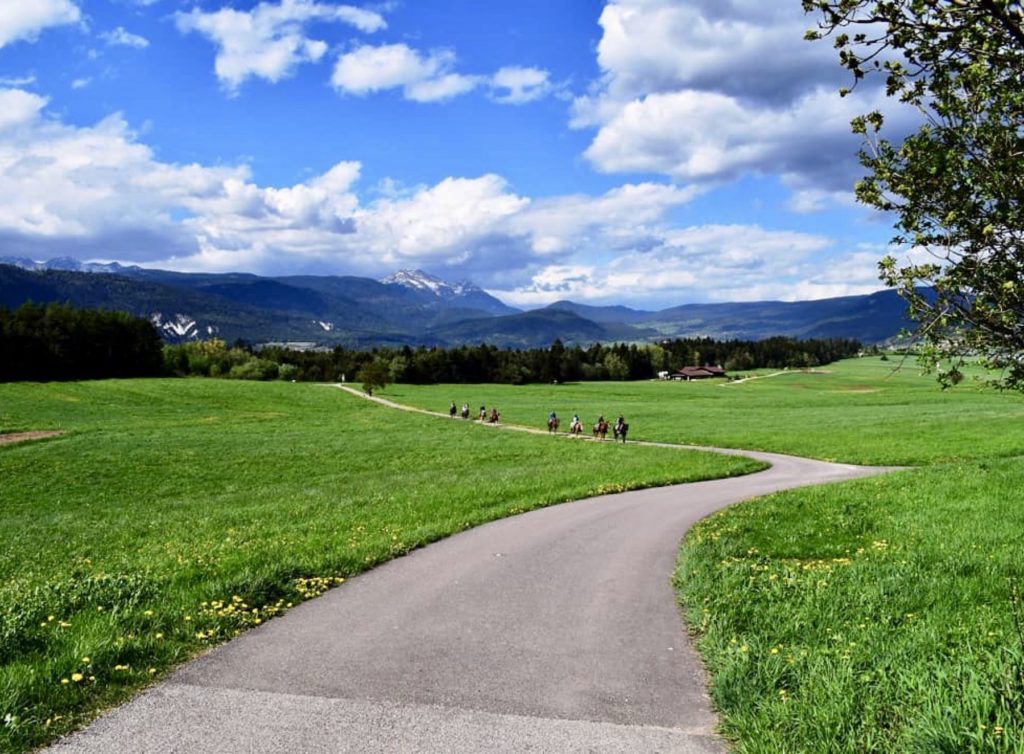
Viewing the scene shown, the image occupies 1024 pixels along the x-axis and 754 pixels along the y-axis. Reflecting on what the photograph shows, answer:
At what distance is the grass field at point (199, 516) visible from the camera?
7.89 metres

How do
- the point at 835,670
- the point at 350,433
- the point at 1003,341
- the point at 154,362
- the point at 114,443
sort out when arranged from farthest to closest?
the point at 154,362
the point at 350,433
the point at 114,443
the point at 1003,341
the point at 835,670

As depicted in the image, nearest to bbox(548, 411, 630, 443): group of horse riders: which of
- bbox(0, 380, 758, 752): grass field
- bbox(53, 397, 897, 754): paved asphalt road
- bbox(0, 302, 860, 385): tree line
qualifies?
bbox(0, 380, 758, 752): grass field

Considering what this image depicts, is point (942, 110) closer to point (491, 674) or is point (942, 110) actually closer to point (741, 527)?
point (491, 674)

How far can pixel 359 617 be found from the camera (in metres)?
9.77

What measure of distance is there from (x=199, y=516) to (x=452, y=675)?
1653 cm

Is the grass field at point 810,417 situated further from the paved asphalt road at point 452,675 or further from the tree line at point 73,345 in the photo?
the tree line at point 73,345

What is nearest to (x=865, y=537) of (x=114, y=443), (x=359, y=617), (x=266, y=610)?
(x=359, y=617)

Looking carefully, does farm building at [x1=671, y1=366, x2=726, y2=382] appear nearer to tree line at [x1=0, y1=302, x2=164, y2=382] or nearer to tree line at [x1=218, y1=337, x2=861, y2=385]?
tree line at [x1=218, y1=337, x2=861, y2=385]

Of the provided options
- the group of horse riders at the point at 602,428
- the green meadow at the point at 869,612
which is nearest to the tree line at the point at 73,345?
the group of horse riders at the point at 602,428

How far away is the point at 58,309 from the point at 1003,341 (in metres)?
132

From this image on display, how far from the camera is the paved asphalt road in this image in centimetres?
618

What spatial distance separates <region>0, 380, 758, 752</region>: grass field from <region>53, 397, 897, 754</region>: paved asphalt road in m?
0.74

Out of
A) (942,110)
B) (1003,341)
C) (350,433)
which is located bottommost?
(350,433)

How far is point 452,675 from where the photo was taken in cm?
771
